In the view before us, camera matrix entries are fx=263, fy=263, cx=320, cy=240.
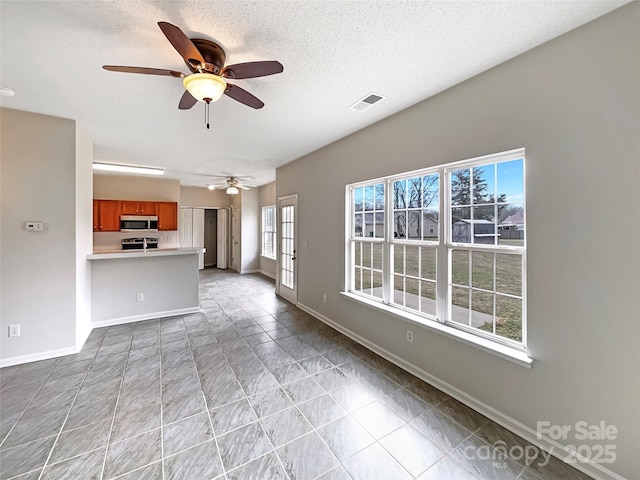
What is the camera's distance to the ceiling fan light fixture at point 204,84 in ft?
5.67

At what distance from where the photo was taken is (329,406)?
7.21 feet

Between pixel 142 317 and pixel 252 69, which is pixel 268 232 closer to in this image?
pixel 142 317

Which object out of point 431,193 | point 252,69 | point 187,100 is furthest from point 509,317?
point 187,100

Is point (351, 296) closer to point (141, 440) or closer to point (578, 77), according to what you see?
point (141, 440)

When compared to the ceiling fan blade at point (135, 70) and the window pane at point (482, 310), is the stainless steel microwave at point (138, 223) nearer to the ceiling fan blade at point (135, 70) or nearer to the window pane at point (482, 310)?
the ceiling fan blade at point (135, 70)

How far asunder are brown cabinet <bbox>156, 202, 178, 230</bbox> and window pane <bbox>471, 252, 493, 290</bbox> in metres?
6.86

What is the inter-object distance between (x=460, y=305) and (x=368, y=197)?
1687 millimetres

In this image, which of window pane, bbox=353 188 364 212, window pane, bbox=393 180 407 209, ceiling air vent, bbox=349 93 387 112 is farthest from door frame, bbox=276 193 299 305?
ceiling air vent, bbox=349 93 387 112

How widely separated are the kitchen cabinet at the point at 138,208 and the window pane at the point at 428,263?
21.4 feet

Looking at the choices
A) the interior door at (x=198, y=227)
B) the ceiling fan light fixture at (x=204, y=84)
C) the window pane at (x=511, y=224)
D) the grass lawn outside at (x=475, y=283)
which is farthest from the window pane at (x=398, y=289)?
the interior door at (x=198, y=227)

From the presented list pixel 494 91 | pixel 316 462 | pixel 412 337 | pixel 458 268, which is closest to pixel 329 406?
pixel 316 462

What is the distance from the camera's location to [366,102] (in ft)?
8.64

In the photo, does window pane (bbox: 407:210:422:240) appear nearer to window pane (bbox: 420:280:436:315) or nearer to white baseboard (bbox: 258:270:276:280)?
window pane (bbox: 420:280:436:315)

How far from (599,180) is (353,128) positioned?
2.42 m
